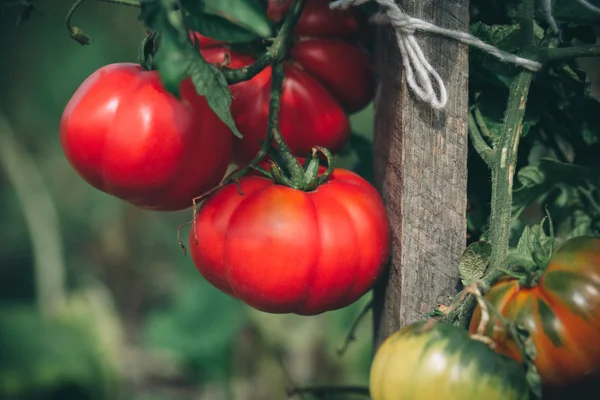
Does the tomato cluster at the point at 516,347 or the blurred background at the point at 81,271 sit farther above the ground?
the tomato cluster at the point at 516,347

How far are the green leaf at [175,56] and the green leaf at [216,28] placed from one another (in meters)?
0.01

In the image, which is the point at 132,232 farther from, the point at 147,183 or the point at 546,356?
the point at 546,356

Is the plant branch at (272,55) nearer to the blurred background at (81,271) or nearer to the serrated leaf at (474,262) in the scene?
the serrated leaf at (474,262)

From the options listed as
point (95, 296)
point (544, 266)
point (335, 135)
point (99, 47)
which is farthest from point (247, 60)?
point (99, 47)

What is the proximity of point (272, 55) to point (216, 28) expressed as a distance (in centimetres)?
12

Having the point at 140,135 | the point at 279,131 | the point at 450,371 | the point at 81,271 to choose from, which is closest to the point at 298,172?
the point at 279,131

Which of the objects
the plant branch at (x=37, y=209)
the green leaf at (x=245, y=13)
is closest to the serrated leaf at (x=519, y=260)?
the green leaf at (x=245, y=13)

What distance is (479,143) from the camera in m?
0.81

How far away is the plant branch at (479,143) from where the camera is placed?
790 mm

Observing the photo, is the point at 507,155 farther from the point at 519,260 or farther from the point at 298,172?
the point at 298,172

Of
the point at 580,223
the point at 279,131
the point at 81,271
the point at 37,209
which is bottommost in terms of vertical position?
the point at 81,271

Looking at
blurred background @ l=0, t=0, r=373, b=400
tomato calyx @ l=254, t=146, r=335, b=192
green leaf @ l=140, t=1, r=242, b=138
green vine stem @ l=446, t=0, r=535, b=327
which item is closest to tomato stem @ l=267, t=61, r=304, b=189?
tomato calyx @ l=254, t=146, r=335, b=192

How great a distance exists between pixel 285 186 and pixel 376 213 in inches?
4.5

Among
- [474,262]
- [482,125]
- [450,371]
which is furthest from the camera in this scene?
[482,125]
